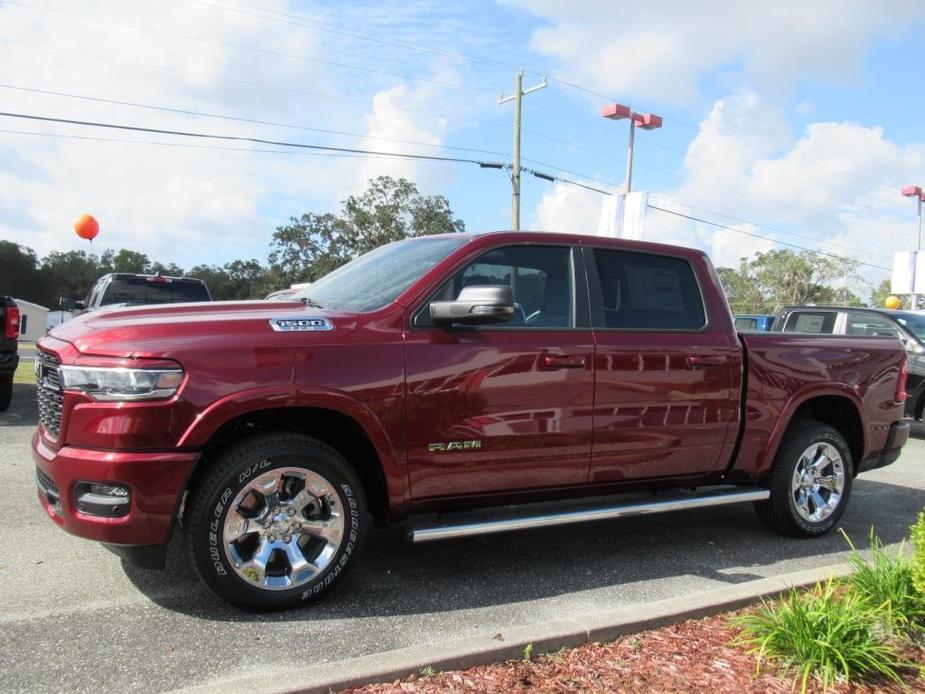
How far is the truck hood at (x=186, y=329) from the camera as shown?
3162mm

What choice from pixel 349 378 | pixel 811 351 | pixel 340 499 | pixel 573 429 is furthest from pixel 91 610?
pixel 811 351

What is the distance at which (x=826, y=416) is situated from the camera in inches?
214

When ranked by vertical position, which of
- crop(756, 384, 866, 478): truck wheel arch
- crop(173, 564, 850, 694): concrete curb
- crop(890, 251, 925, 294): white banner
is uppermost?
crop(890, 251, 925, 294): white banner

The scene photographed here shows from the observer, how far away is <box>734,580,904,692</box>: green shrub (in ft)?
9.05

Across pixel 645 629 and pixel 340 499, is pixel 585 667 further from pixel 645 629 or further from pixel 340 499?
pixel 340 499

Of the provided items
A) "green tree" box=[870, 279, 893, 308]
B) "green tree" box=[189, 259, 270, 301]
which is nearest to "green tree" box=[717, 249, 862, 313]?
"green tree" box=[870, 279, 893, 308]

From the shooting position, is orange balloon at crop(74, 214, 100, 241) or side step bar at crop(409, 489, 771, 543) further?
orange balloon at crop(74, 214, 100, 241)

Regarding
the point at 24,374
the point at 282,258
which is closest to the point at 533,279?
the point at 24,374

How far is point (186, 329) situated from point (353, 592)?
5.19 feet

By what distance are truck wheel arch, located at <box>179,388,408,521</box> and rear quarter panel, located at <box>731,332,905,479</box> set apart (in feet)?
7.95

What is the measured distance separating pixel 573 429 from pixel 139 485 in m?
2.19

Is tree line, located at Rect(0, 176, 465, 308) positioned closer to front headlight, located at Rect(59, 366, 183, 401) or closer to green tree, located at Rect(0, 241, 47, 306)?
green tree, located at Rect(0, 241, 47, 306)

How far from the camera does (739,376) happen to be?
183 inches

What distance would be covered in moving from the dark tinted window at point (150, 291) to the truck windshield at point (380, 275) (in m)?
7.07
